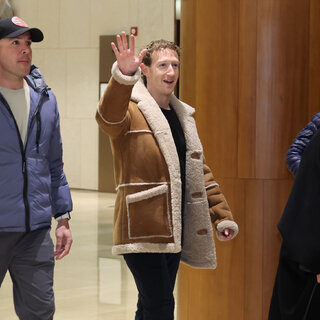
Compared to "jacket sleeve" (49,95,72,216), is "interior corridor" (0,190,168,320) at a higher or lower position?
lower

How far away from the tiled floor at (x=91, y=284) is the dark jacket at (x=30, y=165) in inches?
88.7

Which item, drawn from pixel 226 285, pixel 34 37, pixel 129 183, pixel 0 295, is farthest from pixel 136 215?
pixel 0 295

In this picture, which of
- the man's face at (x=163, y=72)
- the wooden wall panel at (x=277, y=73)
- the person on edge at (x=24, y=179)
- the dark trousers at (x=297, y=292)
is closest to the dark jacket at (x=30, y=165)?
the person on edge at (x=24, y=179)

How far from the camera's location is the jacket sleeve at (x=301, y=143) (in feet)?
13.2

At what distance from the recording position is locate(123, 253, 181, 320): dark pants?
348cm

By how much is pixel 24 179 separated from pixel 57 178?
278 mm

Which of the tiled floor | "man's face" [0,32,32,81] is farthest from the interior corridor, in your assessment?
"man's face" [0,32,32,81]

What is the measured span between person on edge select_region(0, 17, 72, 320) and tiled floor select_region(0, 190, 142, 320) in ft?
6.90

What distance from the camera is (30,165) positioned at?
3322 mm

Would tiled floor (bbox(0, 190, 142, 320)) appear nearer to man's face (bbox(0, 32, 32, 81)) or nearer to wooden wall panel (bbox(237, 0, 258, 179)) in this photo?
wooden wall panel (bbox(237, 0, 258, 179))

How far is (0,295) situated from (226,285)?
2.31 metres

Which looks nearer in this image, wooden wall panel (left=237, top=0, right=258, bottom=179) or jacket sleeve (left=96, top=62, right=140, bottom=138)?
jacket sleeve (left=96, top=62, right=140, bottom=138)

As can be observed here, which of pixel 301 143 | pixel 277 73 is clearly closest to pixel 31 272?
pixel 301 143

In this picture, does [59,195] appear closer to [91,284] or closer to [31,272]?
[31,272]
